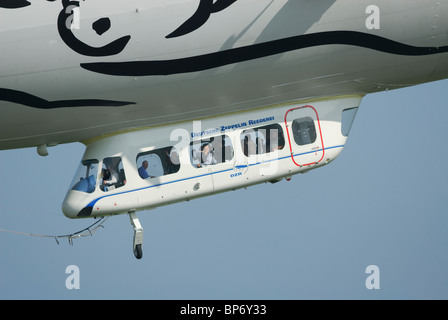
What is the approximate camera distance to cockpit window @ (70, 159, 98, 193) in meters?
26.0

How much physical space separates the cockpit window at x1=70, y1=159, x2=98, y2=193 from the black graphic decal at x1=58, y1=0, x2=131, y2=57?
3.66 meters

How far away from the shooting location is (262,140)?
26.3 metres

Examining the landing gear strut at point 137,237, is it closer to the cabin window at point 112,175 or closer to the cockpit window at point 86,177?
the cabin window at point 112,175

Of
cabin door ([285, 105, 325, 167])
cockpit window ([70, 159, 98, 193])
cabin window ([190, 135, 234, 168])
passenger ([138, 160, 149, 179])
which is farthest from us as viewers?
cabin door ([285, 105, 325, 167])

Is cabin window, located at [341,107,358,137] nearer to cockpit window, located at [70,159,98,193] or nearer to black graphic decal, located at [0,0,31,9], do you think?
cockpit window, located at [70,159,98,193]

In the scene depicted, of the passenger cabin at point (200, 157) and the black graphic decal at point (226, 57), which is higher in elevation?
the black graphic decal at point (226, 57)

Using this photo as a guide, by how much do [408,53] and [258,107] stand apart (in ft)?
14.7

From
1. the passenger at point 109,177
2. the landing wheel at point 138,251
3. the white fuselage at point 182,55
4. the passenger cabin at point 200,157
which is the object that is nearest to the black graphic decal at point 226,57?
the white fuselage at point 182,55

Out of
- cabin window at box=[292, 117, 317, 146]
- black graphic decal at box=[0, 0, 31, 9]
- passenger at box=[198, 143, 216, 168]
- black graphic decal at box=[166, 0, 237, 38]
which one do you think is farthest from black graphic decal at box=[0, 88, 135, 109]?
cabin window at box=[292, 117, 317, 146]

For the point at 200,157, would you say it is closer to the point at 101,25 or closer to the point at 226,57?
the point at 226,57

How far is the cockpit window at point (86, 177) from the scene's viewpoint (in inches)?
1023

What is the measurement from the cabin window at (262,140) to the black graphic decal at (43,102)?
11.5 ft

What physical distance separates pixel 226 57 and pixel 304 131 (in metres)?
3.59

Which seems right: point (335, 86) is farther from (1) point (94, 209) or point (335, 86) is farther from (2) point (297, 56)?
(1) point (94, 209)
